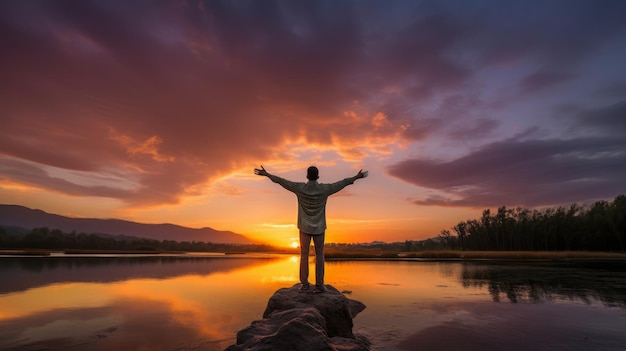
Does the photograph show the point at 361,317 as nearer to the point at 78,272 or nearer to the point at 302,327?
the point at 302,327

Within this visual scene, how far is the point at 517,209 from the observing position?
98375 mm

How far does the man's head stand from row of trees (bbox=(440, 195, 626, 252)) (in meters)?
94.0

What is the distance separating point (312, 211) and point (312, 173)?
1119 millimetres

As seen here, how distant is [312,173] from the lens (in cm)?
966

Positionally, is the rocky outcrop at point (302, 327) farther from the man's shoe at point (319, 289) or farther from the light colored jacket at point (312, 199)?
the light colored jacket at point (312, 199)

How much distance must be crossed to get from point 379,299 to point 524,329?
6497mm

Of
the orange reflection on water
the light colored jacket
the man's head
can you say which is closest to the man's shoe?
the light colored jacket

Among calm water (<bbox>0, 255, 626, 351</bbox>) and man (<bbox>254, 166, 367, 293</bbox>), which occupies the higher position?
man (<bbox>254, 166, 367, 293</bbox>)

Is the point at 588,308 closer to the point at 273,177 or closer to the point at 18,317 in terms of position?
the point at 273,177

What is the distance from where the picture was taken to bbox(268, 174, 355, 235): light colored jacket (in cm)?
930

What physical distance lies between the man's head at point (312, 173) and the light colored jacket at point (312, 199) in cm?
15

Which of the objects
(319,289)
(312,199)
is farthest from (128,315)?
(312,199)

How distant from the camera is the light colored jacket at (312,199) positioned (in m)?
9.30

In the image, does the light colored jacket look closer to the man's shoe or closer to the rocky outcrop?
the man's shoe
